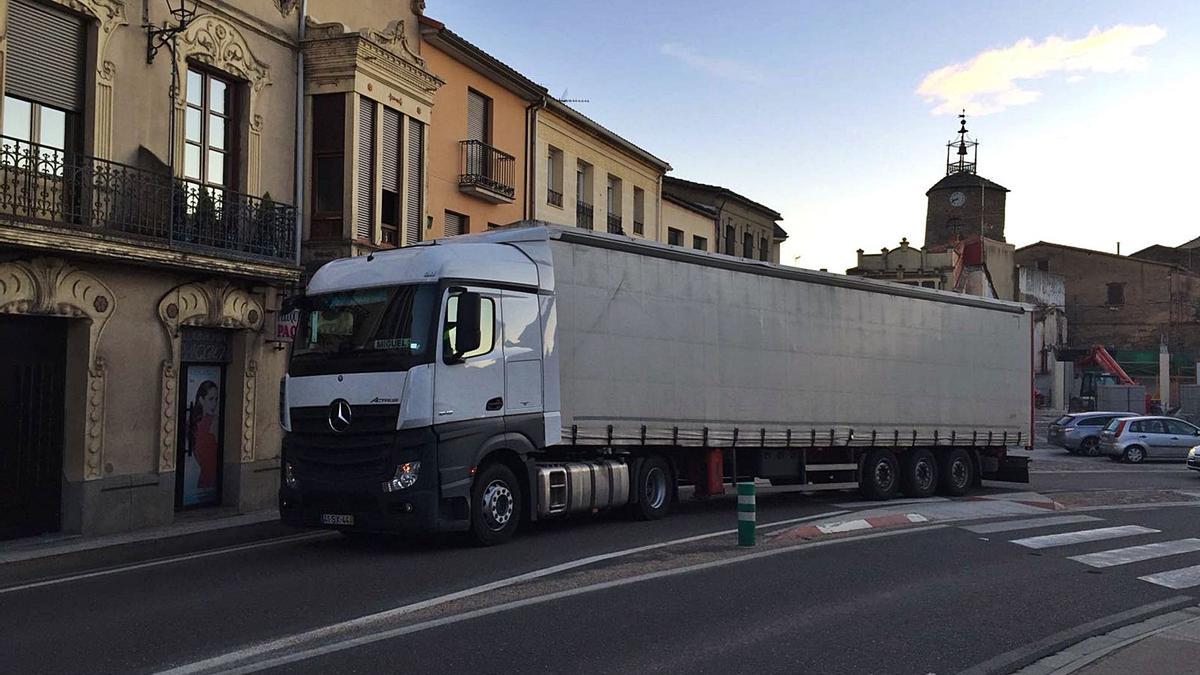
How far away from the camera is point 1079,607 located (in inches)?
369

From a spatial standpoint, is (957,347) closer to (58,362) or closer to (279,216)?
(279,216)

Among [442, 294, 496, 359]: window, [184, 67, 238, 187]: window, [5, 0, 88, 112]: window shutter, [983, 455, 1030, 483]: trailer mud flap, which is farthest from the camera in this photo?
[983, 455, 1030, 483]: trailer mud flap

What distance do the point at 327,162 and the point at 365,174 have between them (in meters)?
0.72

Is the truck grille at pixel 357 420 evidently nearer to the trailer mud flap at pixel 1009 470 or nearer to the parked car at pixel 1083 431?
the trailer mud flap at pixel 1009 470

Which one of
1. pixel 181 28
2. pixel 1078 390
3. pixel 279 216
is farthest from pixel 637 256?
pixel 1078 390

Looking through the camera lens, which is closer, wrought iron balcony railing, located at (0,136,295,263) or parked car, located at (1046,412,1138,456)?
wrought iron balcony railing, located at (0,136,295,263)

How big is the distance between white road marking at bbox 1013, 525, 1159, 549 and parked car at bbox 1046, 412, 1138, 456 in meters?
19.3

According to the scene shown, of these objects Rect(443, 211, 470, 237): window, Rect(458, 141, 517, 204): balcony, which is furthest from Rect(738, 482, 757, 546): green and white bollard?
Rect(458, 141, 517, 204): balcony

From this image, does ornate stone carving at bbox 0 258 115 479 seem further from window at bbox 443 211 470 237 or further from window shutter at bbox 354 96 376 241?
window at bbox 443 211 470 237

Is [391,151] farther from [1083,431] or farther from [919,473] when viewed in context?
[1083,431]

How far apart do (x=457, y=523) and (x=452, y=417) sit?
1.16 metres

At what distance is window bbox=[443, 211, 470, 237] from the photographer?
2302 centimetres

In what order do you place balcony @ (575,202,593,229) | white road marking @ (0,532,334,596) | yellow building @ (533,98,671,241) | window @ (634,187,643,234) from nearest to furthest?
white road marking @ (0,532,334,596) < yellow building @ (533,98,671,241) < balcony @ (575,202,593,229) < window @ (634,187,643,234)

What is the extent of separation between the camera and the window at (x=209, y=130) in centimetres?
1573
